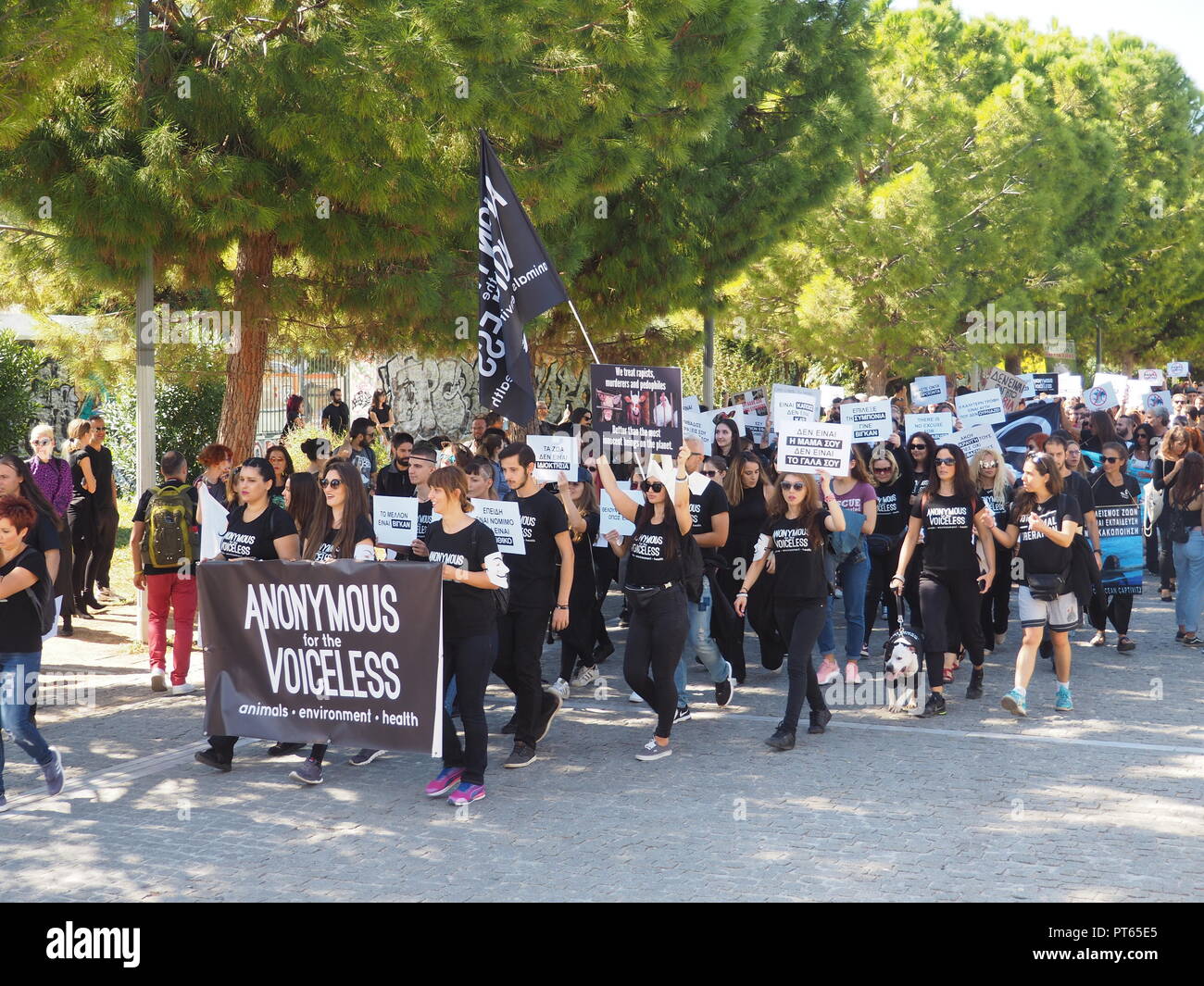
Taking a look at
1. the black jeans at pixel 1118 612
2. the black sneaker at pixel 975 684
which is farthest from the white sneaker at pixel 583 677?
the black jeans at pixel 1118 612

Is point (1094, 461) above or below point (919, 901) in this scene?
above

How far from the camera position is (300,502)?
789 cm

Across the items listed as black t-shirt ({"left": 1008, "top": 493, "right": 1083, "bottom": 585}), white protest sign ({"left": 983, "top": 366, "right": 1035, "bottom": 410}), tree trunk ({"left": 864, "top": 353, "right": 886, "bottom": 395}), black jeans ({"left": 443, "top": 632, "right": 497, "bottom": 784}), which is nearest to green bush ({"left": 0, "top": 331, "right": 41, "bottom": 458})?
black jeans ({"left": 443, "top": 632, "right": 497, "bottom": 784})

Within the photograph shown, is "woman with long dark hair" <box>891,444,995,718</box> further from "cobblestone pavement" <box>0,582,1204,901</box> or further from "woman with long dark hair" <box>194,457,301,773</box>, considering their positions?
"woman with long dark hair" <box>194,457,301,773</box>

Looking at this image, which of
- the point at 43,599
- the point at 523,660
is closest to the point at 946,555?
the point at 523,660

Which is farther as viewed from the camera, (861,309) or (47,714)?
(861,309)

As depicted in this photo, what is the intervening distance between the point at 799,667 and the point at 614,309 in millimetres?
9352

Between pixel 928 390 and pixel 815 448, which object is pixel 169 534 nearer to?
pixel 815 448

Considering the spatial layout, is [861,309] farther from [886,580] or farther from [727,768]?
[727,768]

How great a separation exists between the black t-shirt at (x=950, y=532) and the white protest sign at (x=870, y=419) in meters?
3.08

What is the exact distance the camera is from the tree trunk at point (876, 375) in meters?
27.2

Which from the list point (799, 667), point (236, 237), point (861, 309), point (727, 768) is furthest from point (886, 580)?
point (861, 309)

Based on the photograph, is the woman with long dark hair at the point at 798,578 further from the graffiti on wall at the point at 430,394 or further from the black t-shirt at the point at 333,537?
the graffiti on wall at the point at 430,394

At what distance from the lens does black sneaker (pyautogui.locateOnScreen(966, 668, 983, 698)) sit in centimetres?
959
